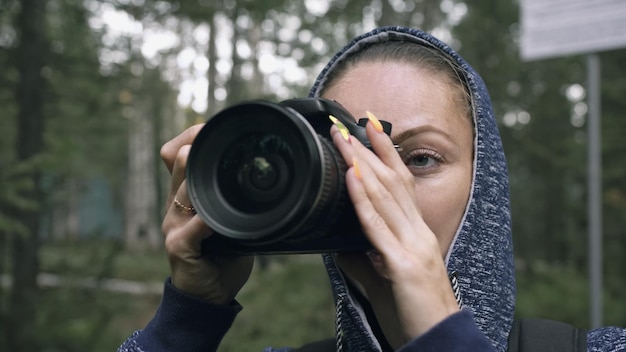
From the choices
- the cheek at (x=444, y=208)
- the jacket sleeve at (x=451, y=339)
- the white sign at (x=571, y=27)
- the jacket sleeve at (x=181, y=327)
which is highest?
the white sign at (x=571, y=27)

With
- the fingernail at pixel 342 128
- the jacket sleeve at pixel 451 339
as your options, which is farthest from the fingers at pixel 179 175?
the jacket sleeve at pixel 451 339

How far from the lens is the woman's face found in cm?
163

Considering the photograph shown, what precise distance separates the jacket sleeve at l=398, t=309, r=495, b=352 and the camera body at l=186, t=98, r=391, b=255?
0.26m

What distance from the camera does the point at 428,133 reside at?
165 cm

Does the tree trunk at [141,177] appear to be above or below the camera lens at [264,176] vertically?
below

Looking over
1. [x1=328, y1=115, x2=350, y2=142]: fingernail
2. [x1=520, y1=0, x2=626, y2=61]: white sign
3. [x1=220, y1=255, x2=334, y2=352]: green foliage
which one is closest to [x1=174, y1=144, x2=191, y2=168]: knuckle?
[x1=328, y1=115, x2=350, y2=142]: fingernail

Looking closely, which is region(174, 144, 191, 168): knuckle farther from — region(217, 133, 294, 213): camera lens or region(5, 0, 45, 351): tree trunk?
region(5, 0, 45, 351): tree trunk

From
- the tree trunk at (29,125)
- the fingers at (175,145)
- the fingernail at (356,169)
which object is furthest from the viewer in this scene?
the tree trunk at (29,125)

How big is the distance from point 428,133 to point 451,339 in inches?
23.8

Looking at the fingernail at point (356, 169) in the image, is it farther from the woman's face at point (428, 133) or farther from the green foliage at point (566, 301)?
the green foliage at point (566, 301)

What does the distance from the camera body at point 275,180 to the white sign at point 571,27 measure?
8.05ft

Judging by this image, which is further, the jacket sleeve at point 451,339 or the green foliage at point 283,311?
the green foliage at point 283,311

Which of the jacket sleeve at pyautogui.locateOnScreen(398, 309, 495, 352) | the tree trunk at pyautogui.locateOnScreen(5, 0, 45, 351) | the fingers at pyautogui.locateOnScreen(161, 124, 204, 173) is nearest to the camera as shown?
the jacket sleeve at pyautogui.locateOnScreen(398, 309, 495, 352)

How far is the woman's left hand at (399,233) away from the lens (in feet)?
4.03
